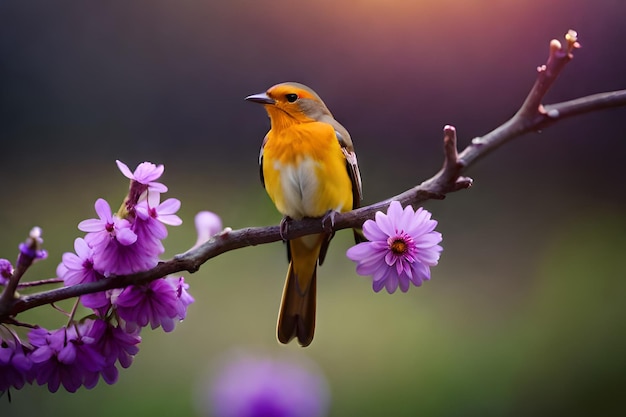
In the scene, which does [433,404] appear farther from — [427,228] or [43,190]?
[43,190]

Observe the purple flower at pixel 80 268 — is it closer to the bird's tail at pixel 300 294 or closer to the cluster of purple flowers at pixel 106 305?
the cluster of purple flowers at pixel 106 305

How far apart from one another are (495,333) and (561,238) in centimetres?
39

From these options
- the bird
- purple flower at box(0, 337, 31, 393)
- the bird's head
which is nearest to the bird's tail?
the bird

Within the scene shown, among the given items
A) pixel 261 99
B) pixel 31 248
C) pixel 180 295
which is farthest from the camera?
pixel 261 99

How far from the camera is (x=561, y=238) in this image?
1.64m

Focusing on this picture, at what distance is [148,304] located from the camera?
48 cm

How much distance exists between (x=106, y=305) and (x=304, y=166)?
1.05 ft

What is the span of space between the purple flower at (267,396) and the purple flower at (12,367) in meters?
0.13

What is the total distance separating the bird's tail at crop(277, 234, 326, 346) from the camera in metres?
0.67

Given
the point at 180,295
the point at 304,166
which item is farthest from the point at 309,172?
the point at 180,295

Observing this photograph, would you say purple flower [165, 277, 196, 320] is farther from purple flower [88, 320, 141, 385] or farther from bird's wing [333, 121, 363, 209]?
bird's wing [333, 121, 363, 209]

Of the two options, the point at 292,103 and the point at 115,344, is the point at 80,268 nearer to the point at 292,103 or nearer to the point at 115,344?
the point at 115,344

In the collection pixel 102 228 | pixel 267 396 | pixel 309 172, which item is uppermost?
pixel 309 172

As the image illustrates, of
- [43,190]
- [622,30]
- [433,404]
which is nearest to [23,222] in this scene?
[43,190]
